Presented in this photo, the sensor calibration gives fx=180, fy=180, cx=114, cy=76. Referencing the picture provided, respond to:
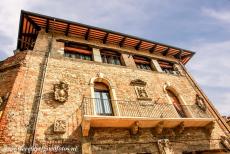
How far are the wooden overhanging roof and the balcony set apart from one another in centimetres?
514

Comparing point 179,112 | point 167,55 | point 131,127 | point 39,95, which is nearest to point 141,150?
point 131,127

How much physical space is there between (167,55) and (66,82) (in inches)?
357

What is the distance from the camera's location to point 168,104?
31.6 ft

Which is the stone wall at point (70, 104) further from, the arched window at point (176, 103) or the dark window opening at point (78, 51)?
the dark window opening at point (78, 51)

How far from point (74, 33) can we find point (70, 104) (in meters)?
→ 5.59

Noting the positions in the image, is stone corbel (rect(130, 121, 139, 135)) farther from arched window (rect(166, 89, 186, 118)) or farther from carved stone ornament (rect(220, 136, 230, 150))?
carved stone ornament (rect(220, 136, 230, 150))

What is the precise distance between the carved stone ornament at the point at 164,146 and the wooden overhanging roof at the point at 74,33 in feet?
24.0

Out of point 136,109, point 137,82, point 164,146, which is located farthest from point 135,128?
point 137,82

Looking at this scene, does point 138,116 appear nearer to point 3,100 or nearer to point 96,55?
point 96,55

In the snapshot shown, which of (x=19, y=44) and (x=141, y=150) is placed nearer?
(x=141, y=150)

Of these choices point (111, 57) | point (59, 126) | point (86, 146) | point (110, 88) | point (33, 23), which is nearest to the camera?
point (86, 146)

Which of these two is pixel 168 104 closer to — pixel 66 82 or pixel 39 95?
pixel 66 82

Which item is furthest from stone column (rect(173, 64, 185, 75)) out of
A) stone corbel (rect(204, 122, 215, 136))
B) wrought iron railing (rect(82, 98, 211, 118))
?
stone corbel (rect(204, 122, 215, 136))

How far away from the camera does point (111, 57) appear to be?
1195 cm
